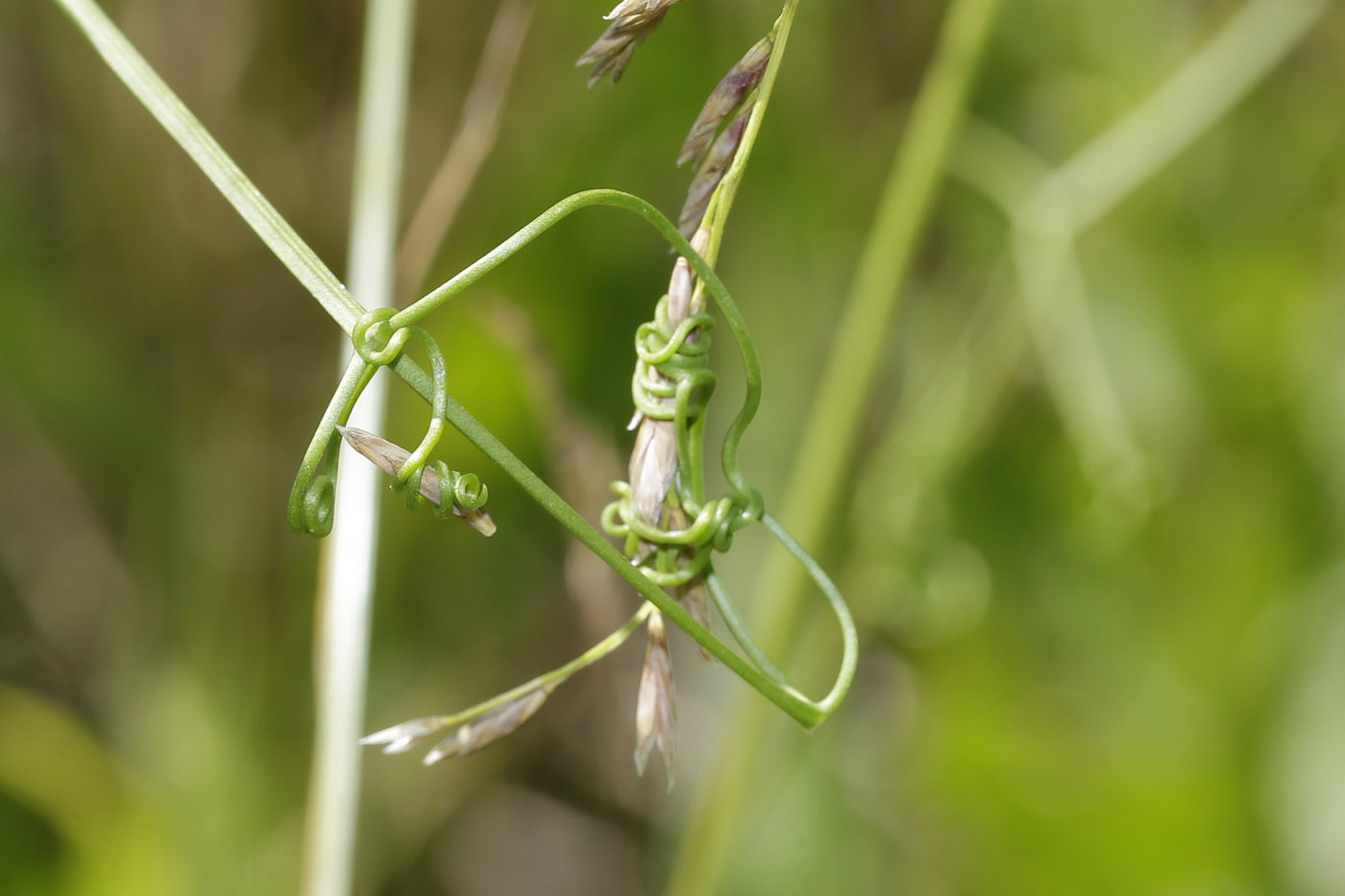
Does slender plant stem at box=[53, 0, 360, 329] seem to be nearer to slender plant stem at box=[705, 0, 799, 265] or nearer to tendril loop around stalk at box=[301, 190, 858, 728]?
tendril loop around stalk at box=[301, 190, 858, 728]

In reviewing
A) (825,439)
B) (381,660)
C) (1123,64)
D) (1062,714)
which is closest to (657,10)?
(825,439)

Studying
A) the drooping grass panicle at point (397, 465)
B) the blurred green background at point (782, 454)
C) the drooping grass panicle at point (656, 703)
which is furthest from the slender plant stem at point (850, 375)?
the drooping grass panicle at point (397, 465)

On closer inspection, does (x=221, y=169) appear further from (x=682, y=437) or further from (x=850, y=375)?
(x=850, y=375)

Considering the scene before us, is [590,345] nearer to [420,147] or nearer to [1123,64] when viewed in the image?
[420,147]

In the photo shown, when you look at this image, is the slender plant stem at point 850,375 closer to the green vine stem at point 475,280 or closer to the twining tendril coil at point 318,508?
the green vine stem at point 475,280

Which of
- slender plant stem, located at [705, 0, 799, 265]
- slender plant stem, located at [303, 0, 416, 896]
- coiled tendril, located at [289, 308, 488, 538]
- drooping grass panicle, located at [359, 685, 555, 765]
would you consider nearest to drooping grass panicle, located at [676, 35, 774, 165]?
slender plant stem, located at [705, 0, 799, 265]
